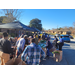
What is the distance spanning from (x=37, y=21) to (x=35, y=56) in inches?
1570

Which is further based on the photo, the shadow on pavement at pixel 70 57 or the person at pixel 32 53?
the shadow on pavement at pixel 70 57

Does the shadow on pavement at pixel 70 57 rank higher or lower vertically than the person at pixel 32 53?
lower

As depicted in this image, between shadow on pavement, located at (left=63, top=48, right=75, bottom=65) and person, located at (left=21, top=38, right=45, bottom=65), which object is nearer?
person, located at (left=21, top=38, right=45, bottom=65)

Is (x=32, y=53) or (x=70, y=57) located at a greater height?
(x=32, y=53)

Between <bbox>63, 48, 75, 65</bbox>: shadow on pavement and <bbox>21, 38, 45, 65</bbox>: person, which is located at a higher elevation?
<bbox>21, 38, 45, 65</bbox>: person

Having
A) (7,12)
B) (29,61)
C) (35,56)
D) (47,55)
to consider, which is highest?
(7,12)

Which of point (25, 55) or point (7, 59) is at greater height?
point (25, 55)

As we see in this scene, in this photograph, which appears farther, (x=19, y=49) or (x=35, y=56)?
(x=19, y=49)

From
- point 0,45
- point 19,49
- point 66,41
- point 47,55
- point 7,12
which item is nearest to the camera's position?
point 0,45

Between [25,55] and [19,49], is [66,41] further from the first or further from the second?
[25,55]

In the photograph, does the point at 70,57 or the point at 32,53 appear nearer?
the point at 32,53
